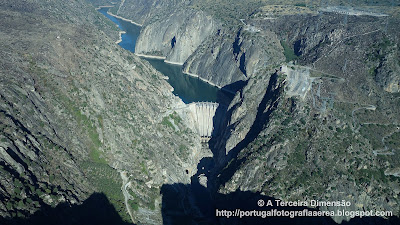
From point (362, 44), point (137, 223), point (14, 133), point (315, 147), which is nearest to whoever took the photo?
point (14, 133)

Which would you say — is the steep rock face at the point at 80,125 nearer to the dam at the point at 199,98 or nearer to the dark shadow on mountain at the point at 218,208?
the dark shadow on mountain at the point at 218,208

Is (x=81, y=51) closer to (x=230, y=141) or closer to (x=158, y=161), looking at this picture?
(x=158, y=161)

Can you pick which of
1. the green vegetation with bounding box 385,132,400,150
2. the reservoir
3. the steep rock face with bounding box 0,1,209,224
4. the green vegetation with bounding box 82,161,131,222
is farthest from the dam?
the green vegetation with bounding box 385,132,400,150

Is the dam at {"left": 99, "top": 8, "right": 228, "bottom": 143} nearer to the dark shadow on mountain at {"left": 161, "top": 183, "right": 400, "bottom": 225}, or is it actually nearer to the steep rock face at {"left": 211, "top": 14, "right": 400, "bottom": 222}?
the steep rock face at {"left": 211, "top": 14, "right": 400, "bottom": 222}

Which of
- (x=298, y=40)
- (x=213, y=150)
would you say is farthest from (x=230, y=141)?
(x=298, y=40)

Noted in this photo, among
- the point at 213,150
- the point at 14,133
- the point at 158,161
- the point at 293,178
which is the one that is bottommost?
the point at 213,150

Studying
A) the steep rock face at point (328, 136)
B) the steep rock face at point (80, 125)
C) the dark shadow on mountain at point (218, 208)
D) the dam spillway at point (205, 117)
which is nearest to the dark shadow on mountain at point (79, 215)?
the steep rock face at point (80, 125)
